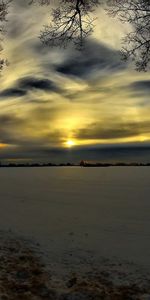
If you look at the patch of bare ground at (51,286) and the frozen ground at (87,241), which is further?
the frozen ground at (87,241)

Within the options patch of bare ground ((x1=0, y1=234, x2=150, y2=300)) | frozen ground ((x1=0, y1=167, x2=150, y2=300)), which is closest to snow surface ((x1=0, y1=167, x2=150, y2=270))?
frozen ground ((x1=0, y1=167, x2=150, y2=300))

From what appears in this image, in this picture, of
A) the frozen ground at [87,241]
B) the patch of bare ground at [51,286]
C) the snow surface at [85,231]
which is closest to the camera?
the patch of bare ground at [51,286]

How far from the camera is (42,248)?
17.3 metres

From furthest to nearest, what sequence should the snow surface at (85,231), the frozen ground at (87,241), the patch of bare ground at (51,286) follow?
the snow surface at (85,231)
the frozen ground at (87,241)
the patch of bare ground at (51,286)

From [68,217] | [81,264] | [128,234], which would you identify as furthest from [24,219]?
[81,264]

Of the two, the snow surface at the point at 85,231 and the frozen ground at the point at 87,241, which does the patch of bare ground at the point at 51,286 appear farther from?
the snow surface at the point at 85,231

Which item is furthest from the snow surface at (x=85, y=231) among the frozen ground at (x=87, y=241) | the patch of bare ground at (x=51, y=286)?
the patch of bare ground at (x=51, y=286)

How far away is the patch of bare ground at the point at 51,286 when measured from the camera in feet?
35.0

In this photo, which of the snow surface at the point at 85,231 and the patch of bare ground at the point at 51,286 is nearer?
the patch of bare ground at the point at 51,286

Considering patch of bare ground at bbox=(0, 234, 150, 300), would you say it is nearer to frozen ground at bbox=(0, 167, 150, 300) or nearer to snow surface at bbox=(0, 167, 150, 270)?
frozen ground at bbox=(0, 167, 150, 300)

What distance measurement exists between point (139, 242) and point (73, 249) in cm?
344

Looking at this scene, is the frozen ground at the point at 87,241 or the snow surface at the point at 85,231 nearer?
the frozen ground at the point at 87,241

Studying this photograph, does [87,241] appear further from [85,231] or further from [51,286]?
[51,286]

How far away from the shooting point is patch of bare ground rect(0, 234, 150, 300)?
10672 millimetres
